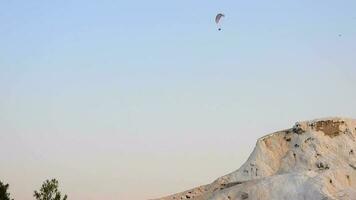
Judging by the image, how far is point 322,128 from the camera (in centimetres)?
8494

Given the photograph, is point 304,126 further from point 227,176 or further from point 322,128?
point 227,176

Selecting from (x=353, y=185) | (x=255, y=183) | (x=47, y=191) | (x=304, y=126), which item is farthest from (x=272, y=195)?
(x=47, y=191)

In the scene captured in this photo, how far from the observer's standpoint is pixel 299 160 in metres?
82.2

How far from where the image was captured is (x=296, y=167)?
81.5 metres

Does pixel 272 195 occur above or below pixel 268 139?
below

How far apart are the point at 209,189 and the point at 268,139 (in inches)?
431

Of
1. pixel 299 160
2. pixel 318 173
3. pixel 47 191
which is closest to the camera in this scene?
pixel 47 191

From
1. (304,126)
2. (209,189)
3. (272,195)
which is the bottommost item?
(272,195)

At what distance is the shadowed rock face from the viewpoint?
71812 mm

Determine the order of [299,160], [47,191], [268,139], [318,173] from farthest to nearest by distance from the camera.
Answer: [268,139], [299,160], [318,173], [47,191]

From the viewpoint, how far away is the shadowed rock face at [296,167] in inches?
2827

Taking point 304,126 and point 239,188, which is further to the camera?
point 304,126

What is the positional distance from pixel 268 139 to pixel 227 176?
26.2ft

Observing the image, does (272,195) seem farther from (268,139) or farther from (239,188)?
(268,139)
